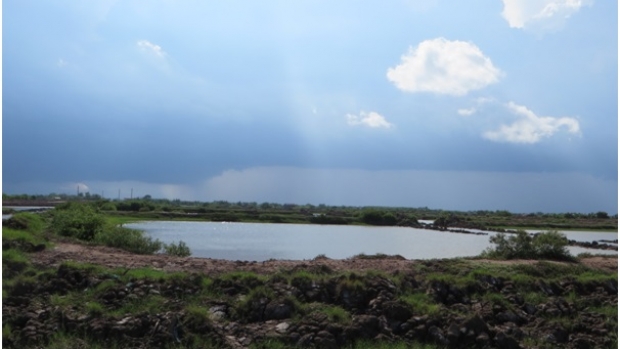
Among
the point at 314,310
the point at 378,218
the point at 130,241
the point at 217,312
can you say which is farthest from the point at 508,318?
the point at 378,218

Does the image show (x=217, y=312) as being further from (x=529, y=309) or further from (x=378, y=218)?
(x=378, y=218)

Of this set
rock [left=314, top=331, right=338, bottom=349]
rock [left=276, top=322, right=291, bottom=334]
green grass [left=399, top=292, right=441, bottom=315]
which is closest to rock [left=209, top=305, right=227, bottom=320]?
rock [left=276, top=322, right=291, bottom=334]

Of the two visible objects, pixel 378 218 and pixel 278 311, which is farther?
pixel 378 218

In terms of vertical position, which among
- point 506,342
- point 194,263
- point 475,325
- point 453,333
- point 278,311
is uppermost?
point 194,263

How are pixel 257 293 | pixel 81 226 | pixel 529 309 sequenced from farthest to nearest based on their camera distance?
pixel 81 226 → pixel 529 309 → pixel 257 293

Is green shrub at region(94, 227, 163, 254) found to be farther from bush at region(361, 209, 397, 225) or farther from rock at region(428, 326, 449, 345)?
bush at region(361, 209, 397, 225)

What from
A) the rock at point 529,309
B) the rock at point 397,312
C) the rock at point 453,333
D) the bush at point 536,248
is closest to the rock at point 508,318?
the rock at point 529,309

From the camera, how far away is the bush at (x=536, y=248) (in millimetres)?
19828

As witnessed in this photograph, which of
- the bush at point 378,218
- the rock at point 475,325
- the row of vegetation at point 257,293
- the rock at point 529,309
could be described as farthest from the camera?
the bush at point 378,218

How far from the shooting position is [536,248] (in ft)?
65.6

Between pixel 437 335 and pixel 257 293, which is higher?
pixel 257 293

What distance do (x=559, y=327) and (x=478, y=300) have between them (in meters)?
1.90

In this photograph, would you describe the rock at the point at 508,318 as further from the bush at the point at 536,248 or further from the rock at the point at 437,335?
the bush at the point at 536,248

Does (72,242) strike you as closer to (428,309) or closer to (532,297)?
(428,309)
